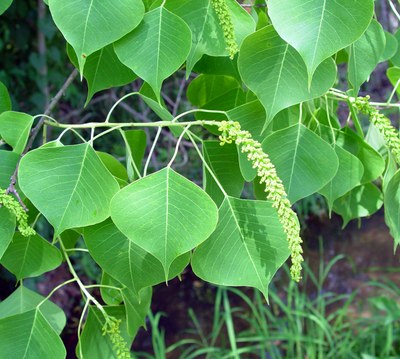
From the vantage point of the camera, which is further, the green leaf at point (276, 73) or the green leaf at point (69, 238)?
the green leaf at point (69, 238)

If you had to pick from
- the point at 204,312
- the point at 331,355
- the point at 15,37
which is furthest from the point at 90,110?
the point at 331,355

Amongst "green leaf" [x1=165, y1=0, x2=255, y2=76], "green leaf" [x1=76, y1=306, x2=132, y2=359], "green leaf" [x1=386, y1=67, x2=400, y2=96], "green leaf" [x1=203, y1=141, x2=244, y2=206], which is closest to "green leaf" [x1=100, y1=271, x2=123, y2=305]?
"green leaf" [x1=76, y1=306, x2=132, y2=359]

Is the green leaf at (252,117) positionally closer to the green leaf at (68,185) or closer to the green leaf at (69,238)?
the green leaf at (68,185)

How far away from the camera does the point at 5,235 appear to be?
568mm

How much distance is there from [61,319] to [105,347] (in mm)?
64

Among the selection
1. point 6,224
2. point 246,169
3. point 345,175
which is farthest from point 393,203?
→ point 6,224

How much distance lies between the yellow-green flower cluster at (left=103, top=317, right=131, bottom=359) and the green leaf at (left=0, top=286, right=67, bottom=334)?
75 mm

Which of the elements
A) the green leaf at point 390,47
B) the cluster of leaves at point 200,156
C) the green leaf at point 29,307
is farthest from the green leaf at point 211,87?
the green leaf at point 29,307

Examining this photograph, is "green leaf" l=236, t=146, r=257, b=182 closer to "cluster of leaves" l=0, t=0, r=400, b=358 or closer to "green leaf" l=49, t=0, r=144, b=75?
"cluster of leaves" l=0, t=0, r=400, b=358

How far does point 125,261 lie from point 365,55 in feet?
1.02

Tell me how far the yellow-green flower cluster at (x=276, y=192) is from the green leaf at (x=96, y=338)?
246 mm

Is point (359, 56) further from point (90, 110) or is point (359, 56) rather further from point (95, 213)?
point (90, 110)

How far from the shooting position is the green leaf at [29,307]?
0.71m

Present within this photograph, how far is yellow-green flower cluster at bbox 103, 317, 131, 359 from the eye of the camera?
643 millimetres
